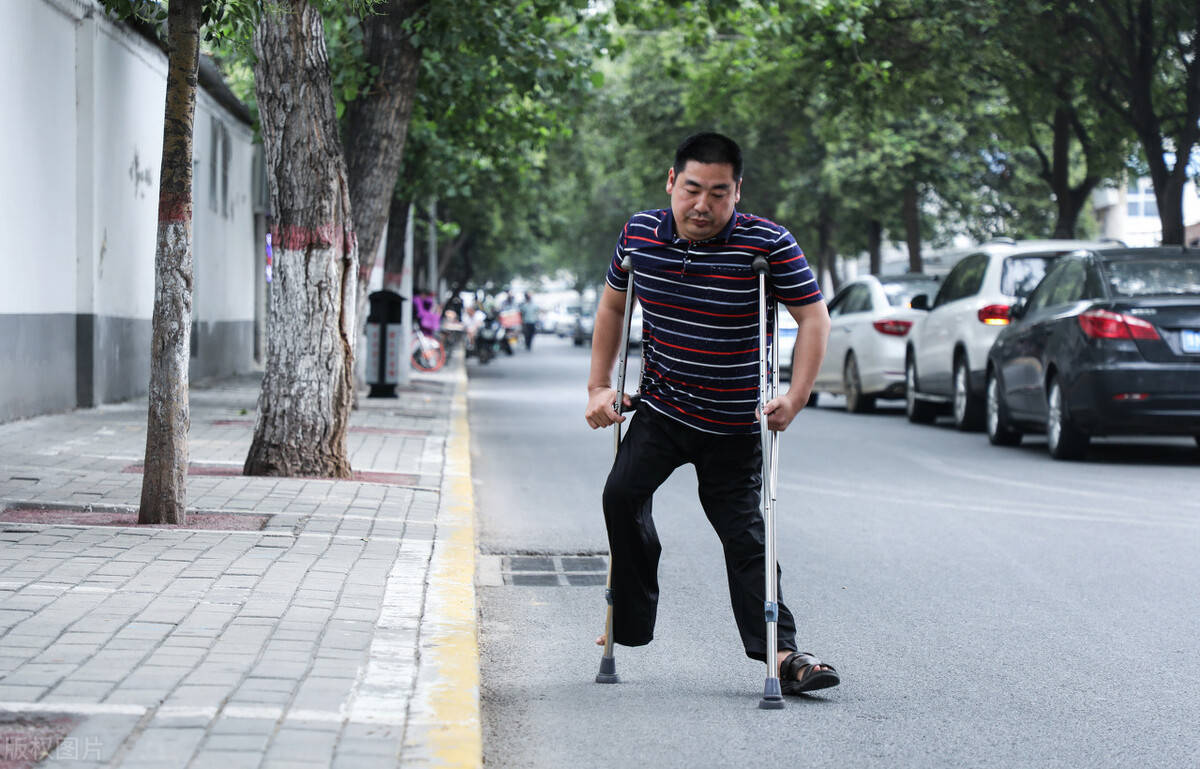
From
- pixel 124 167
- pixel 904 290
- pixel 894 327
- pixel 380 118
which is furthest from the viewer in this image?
pixel 904 290

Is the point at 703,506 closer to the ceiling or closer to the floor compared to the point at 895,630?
closer to the ceiling

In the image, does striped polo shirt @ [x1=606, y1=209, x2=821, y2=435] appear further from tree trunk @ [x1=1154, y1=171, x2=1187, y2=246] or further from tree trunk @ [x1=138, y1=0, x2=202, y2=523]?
tree trunk @ [x1=1154, y1=171, x2=1187, y2=246]

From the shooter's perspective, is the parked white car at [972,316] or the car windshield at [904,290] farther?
the car windshield at [904,290]

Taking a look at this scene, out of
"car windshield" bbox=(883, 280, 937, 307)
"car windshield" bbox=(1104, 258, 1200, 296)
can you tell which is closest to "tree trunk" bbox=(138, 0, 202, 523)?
"car windshield" bbox=(1104, 258, 1200, 296)

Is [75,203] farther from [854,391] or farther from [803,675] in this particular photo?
[803,675]

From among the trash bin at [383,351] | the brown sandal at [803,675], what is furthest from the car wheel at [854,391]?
the brown sandal at [803,675]

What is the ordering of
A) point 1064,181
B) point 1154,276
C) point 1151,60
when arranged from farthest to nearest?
1. point 1064,181
2. point 1151,60
3. point 1154,276

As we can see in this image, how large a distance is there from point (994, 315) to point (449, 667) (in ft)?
37.2

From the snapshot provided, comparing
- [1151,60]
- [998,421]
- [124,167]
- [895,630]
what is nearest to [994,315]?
[998,421]

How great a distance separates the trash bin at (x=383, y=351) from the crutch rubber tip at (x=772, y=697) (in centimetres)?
1489

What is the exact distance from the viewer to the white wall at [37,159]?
42.3 ft

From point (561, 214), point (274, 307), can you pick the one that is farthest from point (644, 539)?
point (561, 214)

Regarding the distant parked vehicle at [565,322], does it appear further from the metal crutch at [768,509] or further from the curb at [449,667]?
the metal crutch at [768,509]

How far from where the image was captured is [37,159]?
44.9ft
